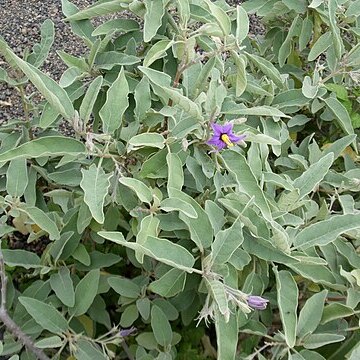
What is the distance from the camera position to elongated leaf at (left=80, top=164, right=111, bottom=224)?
964 mm

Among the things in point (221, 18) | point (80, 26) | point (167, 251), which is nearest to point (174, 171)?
point (167, 251)

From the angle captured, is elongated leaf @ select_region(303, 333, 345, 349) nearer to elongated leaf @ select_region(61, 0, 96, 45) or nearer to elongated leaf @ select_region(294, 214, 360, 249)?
elongated leaf @ select_region(294, 214, 360, 249)

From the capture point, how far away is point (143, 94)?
3.77 ft

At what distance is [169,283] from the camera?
1.06m

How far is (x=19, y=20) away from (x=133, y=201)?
1687 mm

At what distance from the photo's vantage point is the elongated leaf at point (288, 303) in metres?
1.02

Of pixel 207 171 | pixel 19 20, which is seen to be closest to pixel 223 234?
pixel 207 171

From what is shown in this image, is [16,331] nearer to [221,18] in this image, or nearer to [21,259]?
[21,259]

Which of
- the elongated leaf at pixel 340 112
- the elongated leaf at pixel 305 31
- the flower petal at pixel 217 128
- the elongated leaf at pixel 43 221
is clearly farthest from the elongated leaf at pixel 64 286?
the elongated leaf at pixel 305 31

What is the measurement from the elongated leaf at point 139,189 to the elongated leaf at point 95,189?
0.04m

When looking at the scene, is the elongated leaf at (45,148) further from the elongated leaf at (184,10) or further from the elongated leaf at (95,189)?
the elongated leaf at (184,10)

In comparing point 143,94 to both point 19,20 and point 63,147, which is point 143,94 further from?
point 19,20

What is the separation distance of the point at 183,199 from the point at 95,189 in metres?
0.15

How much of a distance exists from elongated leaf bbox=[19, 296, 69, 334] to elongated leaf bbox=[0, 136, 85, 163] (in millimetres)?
311
